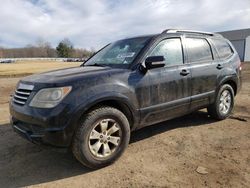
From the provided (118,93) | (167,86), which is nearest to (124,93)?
(118,93)

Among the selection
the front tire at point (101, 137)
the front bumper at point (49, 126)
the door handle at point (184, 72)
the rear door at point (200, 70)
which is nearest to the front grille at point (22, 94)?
the front bumper at point (49, 126)

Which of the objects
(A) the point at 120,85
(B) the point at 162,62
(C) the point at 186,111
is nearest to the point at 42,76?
(A) the point at 120,85

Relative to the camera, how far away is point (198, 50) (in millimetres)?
5340

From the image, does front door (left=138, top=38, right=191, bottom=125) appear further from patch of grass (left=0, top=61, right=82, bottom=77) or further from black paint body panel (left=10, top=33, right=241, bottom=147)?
patch of grass (left=0, top=61, right=82, bottom=77)

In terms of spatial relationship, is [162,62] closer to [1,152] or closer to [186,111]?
[186,111]

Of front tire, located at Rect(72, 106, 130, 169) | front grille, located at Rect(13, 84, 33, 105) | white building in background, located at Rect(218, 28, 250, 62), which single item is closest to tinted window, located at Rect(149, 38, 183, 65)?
front tire, located at Rect(72, 106, 130, 169)

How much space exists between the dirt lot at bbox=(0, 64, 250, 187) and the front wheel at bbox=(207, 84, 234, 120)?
0.36 m

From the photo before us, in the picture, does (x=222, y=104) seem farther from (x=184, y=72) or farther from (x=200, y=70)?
(x=184, y=72)

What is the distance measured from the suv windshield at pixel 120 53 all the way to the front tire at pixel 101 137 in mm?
926

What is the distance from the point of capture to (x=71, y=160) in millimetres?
4234

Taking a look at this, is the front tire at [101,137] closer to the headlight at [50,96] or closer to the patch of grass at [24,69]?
the headlight at [50,96]

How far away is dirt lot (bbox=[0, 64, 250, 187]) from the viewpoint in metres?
3.52

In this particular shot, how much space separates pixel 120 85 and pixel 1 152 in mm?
2305

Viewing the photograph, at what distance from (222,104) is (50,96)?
380cm
